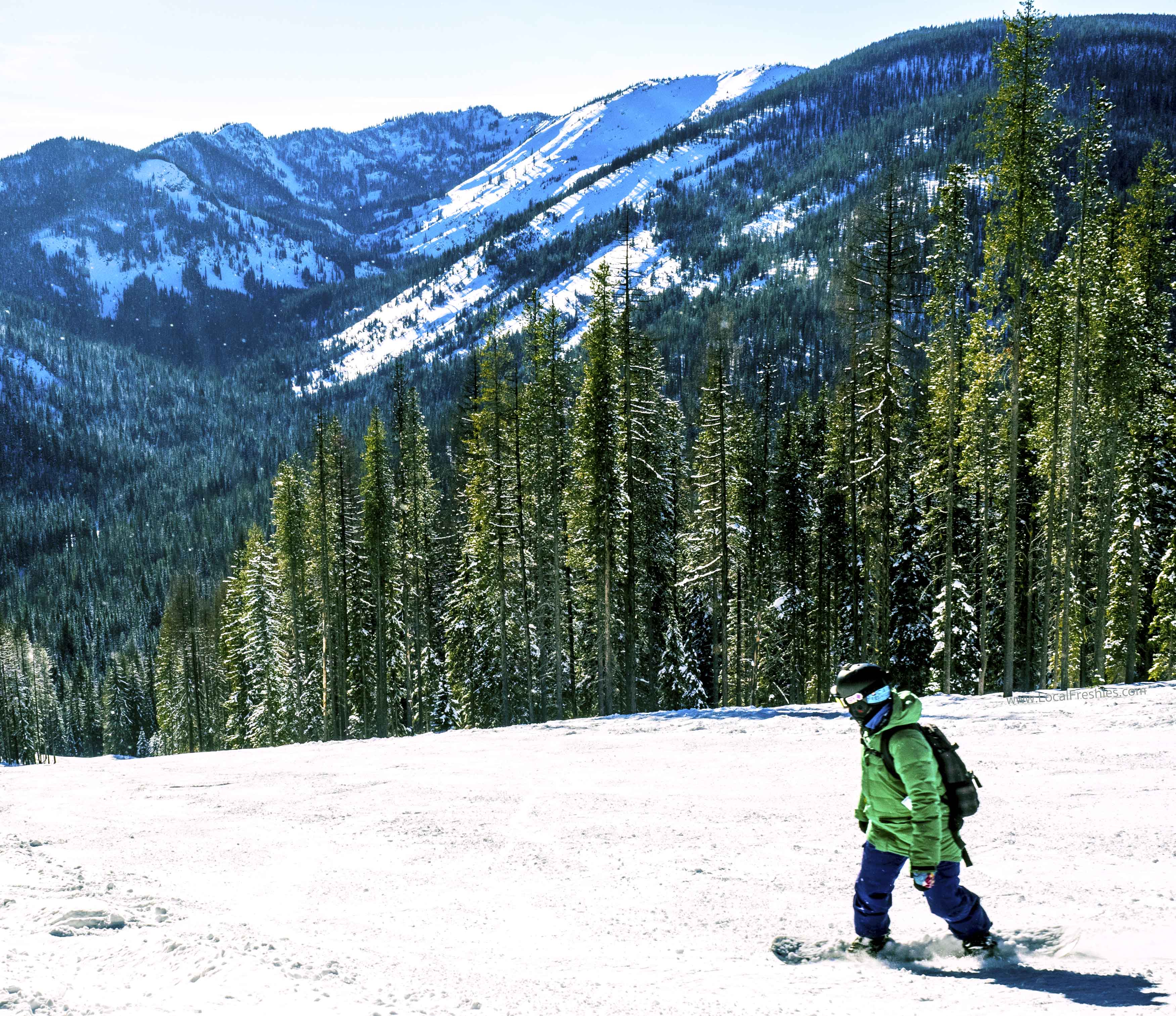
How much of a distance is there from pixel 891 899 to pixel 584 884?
3.35 metres

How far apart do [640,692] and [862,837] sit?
87.9 ft

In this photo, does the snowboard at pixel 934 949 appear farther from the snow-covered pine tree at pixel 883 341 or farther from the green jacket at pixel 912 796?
the snow-covered pine tree at pixel 883 341

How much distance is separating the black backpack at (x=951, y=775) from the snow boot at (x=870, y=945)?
93 centimetres

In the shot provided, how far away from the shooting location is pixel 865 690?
20.0 ft

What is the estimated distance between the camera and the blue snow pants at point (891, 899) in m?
6.09

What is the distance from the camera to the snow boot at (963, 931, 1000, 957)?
609 centimetres

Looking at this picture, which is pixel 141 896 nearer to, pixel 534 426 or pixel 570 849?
pixel 570 849

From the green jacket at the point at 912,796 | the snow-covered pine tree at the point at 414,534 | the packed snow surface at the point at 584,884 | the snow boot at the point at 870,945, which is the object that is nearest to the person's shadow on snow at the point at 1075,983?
the packed snow surface at the point at 584,884

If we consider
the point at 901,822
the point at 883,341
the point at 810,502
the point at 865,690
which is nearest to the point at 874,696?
the point at 865,690

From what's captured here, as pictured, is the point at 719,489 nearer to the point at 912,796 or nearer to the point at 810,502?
the point at 810,502

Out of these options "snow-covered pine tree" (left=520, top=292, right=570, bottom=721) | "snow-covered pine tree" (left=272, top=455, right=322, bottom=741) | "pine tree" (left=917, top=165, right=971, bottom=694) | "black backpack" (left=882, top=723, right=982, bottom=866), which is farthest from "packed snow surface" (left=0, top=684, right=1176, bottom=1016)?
"snow-covered pine tree" (left=272, top=455, right=322, bottom=741)

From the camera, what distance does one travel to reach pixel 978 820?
9.71 meters

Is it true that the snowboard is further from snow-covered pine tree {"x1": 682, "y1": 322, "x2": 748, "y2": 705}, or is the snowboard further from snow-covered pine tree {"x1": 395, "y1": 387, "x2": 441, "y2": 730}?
snow-covered pine tree {"x1": 395, "y1": 387, "x2": 441, "y2": 730}

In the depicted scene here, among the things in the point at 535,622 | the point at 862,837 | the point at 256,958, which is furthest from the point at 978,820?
the point at 535,622
